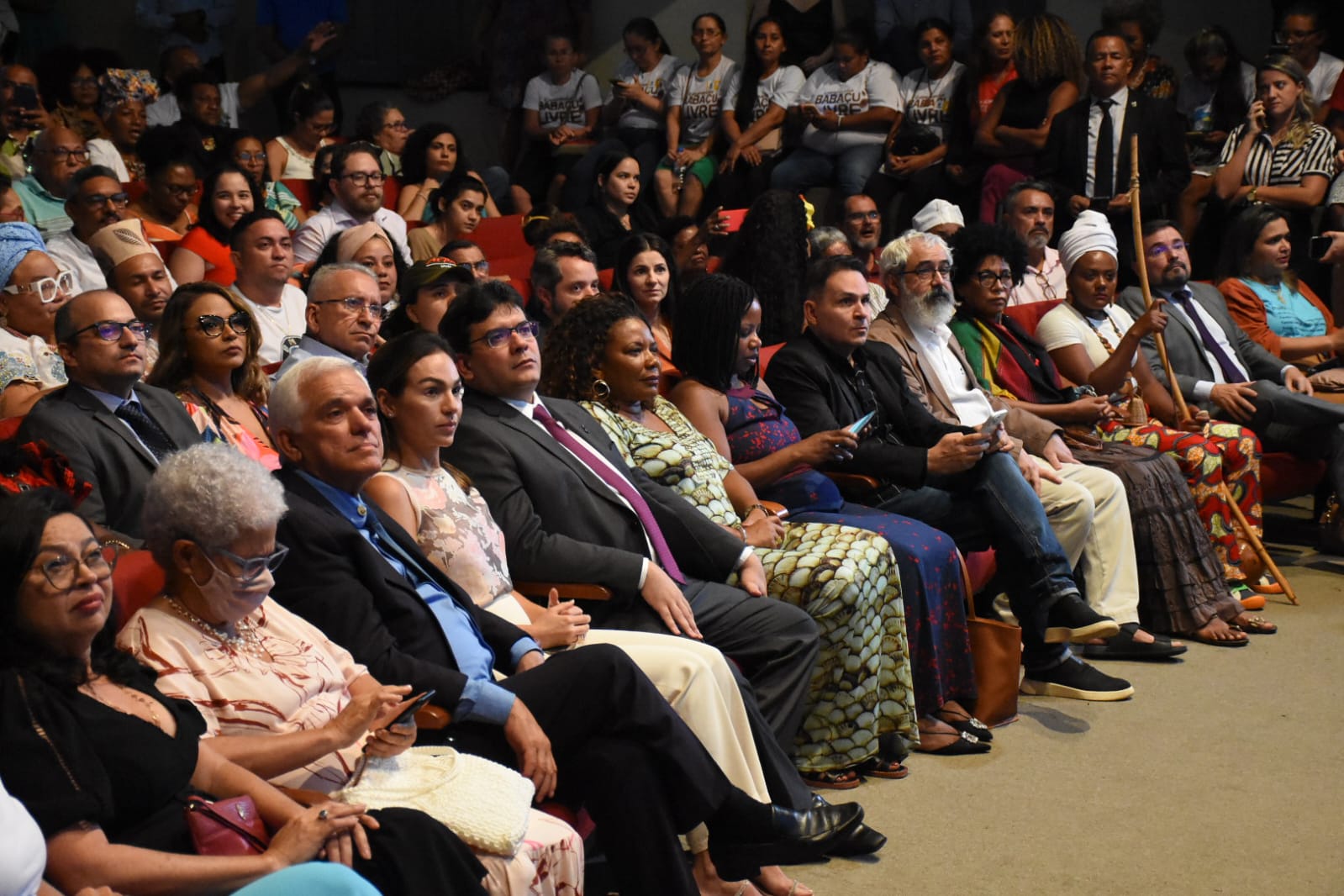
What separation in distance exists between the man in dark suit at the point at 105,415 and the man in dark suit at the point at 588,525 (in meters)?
0.66

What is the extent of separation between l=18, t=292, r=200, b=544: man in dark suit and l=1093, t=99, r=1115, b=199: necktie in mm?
5001

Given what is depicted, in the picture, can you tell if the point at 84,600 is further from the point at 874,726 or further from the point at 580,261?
the point at 580,261

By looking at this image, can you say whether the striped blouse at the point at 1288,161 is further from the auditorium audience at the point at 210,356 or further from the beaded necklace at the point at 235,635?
the beaded necklace at the point at 235,635

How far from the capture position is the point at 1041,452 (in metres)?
4.95

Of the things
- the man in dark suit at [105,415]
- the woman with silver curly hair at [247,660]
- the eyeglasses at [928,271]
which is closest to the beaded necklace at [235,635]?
the woman with silver curly hair at [247,660]

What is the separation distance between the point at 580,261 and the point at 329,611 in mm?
2245

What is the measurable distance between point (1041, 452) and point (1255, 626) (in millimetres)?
926

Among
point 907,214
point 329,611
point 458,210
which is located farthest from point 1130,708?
point 907,214

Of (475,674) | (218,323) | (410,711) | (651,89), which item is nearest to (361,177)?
(218,323)

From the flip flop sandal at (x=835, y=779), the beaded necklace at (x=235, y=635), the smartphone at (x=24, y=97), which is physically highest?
the smartphone at (x=24, y=97)

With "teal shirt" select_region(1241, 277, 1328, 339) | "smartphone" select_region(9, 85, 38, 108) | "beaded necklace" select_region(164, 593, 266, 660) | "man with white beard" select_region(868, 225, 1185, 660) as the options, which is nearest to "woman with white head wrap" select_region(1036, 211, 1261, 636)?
"man with white beard" select_region(868, 225, 1185, 660)

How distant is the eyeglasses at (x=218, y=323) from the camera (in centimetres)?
362

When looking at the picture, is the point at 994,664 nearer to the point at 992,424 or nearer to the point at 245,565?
the point at 992,424

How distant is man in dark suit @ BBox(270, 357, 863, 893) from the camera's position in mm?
2646
